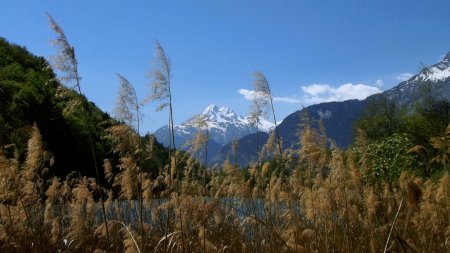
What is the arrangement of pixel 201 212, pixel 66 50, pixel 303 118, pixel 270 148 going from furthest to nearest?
pixel 270 148 → pixel 303 118 → pixel 201 212 → pixel 66 50

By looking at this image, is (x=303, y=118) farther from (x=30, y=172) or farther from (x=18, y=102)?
(x=18, y=102)

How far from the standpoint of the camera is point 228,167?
592cm

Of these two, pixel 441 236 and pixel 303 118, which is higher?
pixel 303 118

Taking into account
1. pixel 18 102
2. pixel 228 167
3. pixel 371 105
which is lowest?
pixel 228 167

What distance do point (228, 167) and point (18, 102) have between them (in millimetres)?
25028

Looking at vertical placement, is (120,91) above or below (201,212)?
above

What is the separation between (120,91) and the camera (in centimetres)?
353

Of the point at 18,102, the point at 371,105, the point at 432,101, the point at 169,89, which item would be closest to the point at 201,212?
the point at 169,89

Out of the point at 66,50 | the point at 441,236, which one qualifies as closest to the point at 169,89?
the point at 66,50

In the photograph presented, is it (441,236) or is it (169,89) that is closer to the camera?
(169,89)

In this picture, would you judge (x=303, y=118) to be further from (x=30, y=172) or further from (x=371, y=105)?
(x=371, y=105)

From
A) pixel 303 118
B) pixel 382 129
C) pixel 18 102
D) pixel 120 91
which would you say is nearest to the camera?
pixel 120 91

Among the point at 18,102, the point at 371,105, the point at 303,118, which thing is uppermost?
the point at 371,105

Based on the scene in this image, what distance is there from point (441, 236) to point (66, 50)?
465cm
